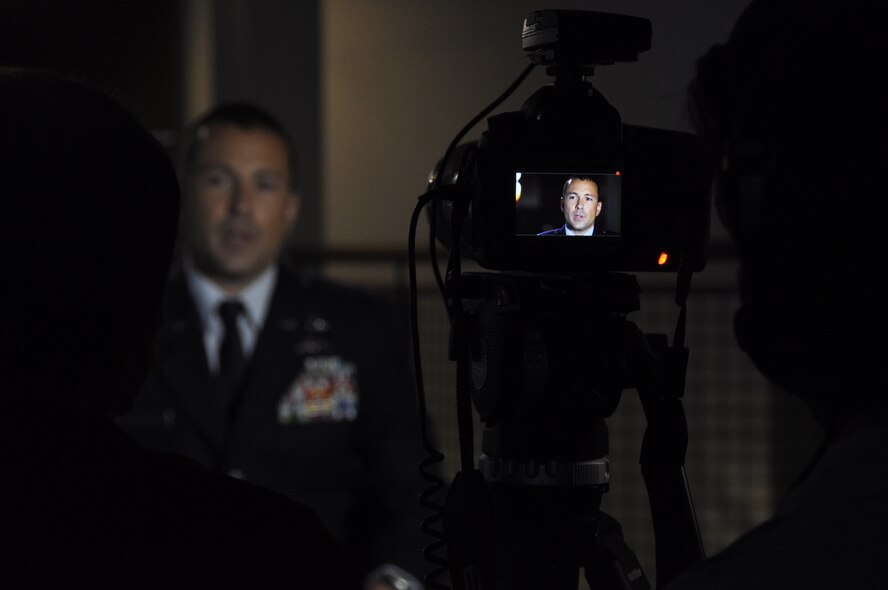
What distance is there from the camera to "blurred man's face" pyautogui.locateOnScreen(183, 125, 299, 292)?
2.30m

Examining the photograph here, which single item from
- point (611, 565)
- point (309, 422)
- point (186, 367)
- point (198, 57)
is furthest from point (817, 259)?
point (198, 57)

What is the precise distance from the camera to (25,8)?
16.6 ft

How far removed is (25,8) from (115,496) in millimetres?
4638

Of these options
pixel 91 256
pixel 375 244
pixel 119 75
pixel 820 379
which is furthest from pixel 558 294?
pixel 119 75

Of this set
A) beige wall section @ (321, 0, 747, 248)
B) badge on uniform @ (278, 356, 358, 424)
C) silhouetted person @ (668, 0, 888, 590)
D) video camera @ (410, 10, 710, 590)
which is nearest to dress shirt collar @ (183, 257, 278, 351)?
badge on uniform @ (278, 356, 358, 424)

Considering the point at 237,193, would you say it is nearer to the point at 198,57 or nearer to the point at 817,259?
the point at 817,259

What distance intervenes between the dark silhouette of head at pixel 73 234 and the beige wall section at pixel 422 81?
0.36 meters

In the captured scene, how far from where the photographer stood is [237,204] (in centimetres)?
232

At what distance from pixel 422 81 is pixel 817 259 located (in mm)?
1655

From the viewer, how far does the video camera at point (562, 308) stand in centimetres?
98

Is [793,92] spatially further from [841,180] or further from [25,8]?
[25,8]

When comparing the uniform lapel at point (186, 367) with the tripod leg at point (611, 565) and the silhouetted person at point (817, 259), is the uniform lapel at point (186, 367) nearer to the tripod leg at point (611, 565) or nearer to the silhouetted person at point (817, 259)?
the tripod leg at point (611, 565)

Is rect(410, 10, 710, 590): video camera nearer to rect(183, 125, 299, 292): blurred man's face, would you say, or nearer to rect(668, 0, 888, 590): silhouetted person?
rect(668, 0, 888, 590): silhouetted person

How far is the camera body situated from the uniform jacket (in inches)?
47.6
